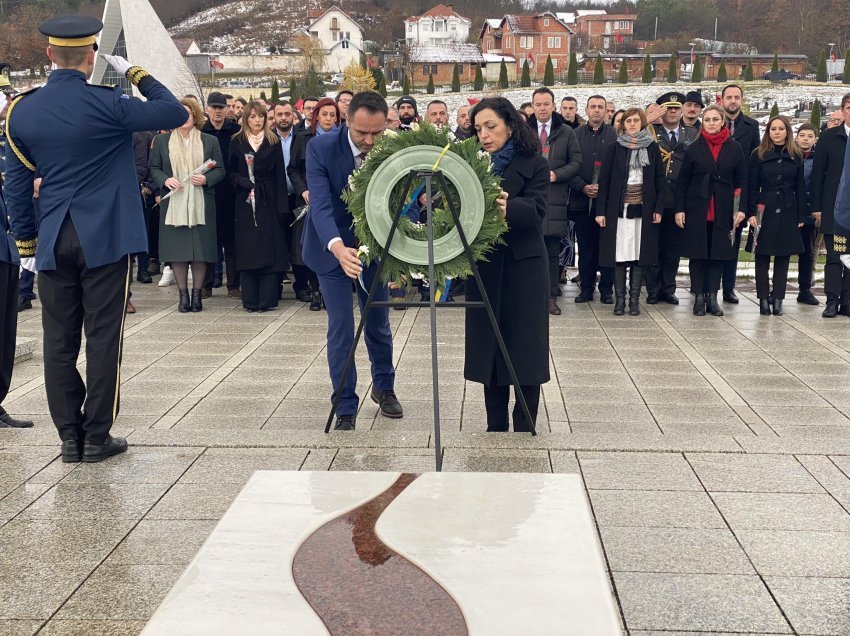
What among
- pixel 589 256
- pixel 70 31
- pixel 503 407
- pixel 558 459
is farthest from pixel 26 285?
pixel 558 459

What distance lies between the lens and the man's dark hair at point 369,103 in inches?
234

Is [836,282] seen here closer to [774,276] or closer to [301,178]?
[774,276]

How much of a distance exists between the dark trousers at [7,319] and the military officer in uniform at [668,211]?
667cm

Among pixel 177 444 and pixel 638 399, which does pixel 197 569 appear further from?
pixel 638 399

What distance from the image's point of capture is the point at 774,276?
1080 cm

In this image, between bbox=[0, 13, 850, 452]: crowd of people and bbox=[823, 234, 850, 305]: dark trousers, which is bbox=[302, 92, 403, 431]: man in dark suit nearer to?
bbox=[0, 13, 850, 452]: crowd of people

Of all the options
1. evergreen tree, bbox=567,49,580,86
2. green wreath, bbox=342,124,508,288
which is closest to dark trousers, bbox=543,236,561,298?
green wreath, bbox=342,124,508,288

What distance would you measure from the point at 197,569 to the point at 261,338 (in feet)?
20.8

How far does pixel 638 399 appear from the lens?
7207mm

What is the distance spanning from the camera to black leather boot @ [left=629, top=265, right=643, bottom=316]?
1084 centimetres

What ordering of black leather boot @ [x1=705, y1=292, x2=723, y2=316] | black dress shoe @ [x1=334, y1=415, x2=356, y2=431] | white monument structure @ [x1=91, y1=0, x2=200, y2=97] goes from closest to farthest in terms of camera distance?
black dress shoe @ [x1=334, y1=415, x2=356, y2=431]
black leather boot @ [x1=705, y1=292, x2=723, y2=316]
white monument structure @ [x1=91, y1=0, x2=200, y2=97]

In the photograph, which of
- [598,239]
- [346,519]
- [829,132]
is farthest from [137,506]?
[829,132]

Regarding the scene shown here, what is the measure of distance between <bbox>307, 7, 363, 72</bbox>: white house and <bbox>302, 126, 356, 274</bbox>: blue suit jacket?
130529 millimetres

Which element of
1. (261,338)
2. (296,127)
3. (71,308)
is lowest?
(261,338)
